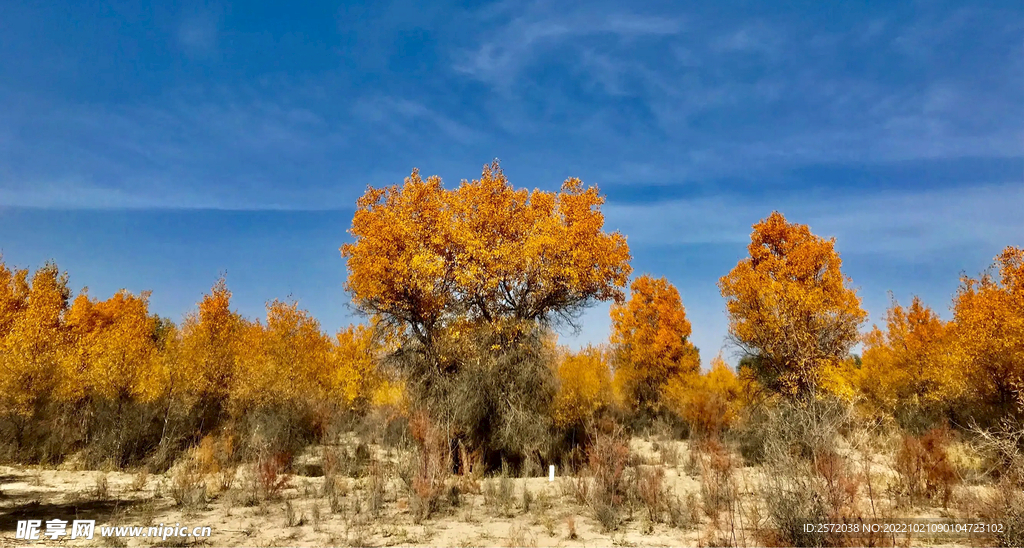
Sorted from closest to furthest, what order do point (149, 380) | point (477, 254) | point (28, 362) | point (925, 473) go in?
point (925, 473) < point (477, 254) < point (28, 362) < point (149, 380)

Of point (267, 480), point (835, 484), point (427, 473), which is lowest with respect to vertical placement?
point (267, 480)

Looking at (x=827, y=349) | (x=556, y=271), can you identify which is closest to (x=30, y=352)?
(x=556, y=271)

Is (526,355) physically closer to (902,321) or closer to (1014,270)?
(1014,270)

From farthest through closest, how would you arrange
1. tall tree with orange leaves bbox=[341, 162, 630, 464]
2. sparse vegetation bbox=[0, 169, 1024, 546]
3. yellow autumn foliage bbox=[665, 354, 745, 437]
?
1. yellow autumn foliage bbox=[665, 354, 745, 437]
2. tall tree with orange leaves bbox=[341, 162, 630, 464]
3. sparse vegetation bbox=[0, 169, 1024, 546]

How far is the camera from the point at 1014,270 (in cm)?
1920

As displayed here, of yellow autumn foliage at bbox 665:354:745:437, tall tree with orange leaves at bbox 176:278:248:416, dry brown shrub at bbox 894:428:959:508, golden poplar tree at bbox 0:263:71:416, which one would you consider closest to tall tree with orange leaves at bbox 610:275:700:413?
yellow autumn foliage at bbox 665:354:745:437

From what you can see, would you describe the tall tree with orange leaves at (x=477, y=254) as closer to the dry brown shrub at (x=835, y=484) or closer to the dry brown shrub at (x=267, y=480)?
the dry brown shrub at (x=267, y=480)

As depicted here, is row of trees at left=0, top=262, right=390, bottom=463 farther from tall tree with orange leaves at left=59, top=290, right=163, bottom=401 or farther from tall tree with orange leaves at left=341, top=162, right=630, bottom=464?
tall tree with orange leaves at left=341, top=162, right=630, bottom=464

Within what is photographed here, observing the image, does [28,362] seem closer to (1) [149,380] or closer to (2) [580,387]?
(1) [149,380]

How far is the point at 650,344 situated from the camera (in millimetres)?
33031

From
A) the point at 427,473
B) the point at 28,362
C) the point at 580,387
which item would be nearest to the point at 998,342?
the point at 580,387

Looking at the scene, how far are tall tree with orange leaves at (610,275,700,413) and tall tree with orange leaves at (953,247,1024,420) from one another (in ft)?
47.1

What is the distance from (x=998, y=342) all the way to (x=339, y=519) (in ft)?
73.6

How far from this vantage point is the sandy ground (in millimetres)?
8445
